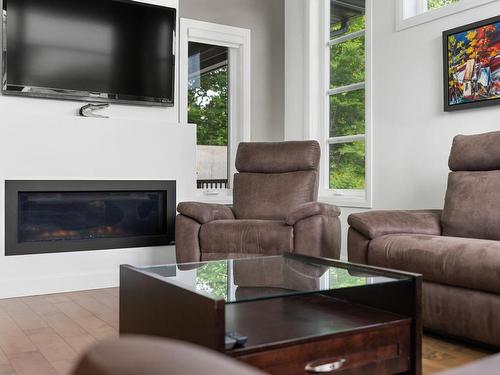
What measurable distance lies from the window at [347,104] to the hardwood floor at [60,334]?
2.21 meters

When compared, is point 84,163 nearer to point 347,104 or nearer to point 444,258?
point 347,104

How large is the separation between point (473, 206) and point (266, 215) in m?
1.52

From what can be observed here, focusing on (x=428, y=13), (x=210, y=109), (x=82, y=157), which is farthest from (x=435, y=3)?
(x=82, y=157)

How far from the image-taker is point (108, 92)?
13.6 feet

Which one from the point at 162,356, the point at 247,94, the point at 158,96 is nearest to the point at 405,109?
the point at 247,94

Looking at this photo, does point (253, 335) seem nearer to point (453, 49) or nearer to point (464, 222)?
point (464, 222)

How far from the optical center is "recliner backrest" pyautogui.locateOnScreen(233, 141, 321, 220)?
393cm

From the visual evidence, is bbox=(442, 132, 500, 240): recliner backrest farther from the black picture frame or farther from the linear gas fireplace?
the linear gas fireplace

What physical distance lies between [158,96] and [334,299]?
111 inches

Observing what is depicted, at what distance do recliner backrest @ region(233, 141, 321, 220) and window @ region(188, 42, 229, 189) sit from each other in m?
0.80

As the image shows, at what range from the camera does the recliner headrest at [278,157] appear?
13.1ft

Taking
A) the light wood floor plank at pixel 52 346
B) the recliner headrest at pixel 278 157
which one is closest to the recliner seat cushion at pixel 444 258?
the recliner headrest at pixel 278 157

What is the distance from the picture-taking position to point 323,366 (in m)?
1.52

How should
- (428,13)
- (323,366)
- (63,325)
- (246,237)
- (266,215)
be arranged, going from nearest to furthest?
(323,366), (63,325), (246,237), (428,13), (266,215)
